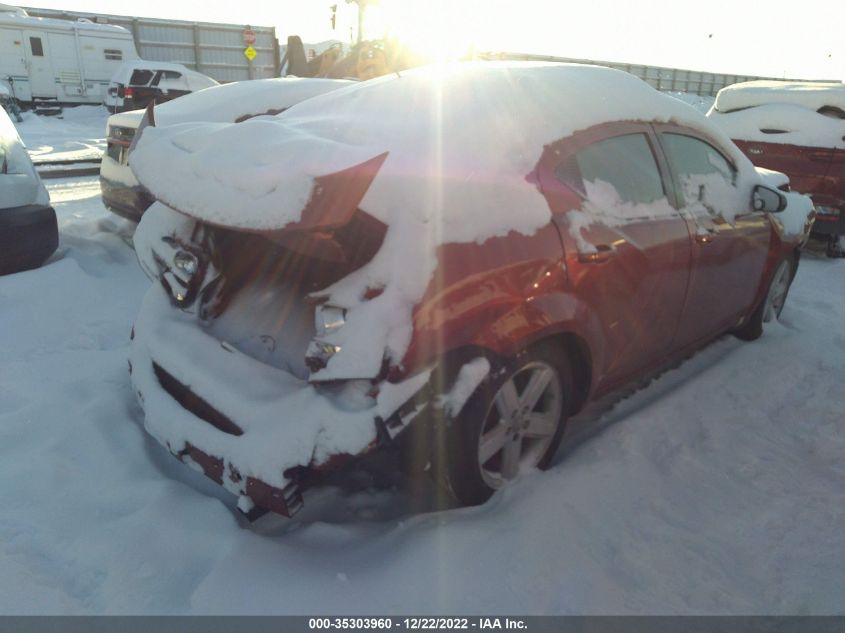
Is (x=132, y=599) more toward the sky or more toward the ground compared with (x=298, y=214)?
more toward the ground

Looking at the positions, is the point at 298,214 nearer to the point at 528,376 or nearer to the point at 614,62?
the point at 528,376

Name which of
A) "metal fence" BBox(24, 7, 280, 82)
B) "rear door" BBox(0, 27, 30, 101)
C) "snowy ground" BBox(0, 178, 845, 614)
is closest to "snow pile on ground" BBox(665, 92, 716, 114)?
"metal fence" BBox(24, 7, 280, 82)

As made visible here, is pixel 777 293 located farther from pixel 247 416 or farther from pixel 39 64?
pixel 39 64

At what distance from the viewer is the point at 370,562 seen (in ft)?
6.66

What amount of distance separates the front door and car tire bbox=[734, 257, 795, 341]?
64.7 feet

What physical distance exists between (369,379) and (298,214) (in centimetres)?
55

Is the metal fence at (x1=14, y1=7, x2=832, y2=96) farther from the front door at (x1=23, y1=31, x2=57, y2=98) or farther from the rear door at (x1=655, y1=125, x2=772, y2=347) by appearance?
the rear door at (x1=655, y1=125, x2=772, y2=347)

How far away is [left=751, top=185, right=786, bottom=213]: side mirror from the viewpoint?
3.37 m

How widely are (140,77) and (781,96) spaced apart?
1372 cm

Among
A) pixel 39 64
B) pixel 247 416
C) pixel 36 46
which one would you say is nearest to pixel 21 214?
pixel 247 416

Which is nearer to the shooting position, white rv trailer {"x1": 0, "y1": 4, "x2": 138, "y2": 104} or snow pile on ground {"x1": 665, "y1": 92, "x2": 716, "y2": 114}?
white rv trailer {"x1": 0, "y1": 4, "x2": 138, "y2": 104}

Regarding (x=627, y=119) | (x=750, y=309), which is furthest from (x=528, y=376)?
(x=750, y=309)

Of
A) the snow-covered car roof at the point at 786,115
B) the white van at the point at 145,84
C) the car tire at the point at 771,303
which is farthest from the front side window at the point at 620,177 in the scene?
the white van at the point at 145,84

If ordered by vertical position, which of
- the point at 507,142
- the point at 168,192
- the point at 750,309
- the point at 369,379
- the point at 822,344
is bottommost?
the point at 822,344
